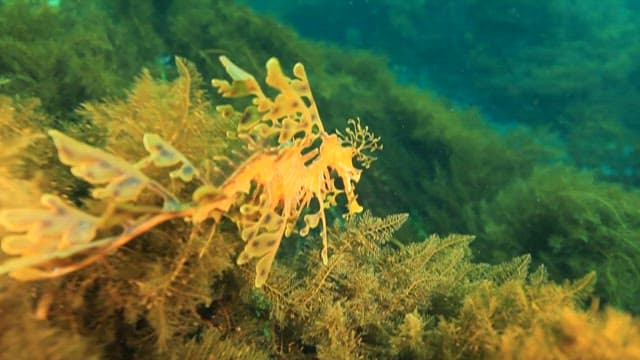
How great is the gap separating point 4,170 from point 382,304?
1233 mm

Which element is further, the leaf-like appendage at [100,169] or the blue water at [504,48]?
the blue water at [504,48]

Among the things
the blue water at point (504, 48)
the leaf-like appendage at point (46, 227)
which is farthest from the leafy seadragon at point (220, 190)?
the blue water at point (504, 48)

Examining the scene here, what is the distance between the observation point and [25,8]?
135 inches

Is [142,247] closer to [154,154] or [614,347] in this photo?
[154,154]

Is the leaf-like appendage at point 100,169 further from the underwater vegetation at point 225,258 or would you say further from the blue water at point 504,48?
the blue water at point 504,48

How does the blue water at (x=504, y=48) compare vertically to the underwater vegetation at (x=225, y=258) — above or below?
above

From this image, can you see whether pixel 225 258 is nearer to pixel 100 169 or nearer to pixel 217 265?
pixel 217 265

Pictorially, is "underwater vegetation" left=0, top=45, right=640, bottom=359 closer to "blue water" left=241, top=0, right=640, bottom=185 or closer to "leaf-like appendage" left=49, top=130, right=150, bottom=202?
"leaf-like appendage" left=49, top=130, right=150, bottom=202

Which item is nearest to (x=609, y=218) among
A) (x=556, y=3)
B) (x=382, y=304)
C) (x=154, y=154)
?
(x=382, y=304)

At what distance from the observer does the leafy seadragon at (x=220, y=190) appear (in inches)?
45.1

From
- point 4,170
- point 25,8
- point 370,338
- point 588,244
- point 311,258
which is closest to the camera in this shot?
point 4,170

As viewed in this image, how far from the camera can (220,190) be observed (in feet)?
4.49

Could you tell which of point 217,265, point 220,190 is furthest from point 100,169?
point 217,265

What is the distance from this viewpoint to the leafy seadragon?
1146mm
